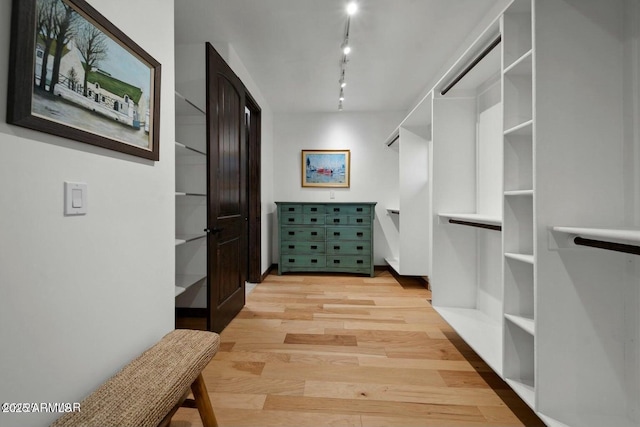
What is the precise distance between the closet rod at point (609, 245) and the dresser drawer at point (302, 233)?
3.35 metres

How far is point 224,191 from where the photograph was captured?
2.48 meters

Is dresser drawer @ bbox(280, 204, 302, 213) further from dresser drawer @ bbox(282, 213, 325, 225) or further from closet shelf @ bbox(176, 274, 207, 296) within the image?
closet shelf @ bbox(176, 274, 207, 296)

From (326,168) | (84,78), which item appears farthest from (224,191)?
(326,168)

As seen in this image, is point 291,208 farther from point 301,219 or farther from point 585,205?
point 585,205

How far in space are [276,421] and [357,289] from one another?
238cm

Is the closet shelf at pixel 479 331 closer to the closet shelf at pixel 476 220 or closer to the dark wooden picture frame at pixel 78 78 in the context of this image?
the closet shelf at pixel 476 220

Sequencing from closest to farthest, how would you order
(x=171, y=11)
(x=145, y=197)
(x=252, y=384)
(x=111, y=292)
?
(x=111, y=292)
(x=145, y=197)
(x=171, y=11)
(x=252, y=384)

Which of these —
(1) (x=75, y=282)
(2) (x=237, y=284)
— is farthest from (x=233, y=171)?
(1) (x=75, y=282)

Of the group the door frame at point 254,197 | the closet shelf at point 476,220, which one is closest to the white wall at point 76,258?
the closet shelf at point 476,220

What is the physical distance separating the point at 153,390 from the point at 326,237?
136 inches

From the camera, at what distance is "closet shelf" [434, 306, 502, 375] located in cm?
163

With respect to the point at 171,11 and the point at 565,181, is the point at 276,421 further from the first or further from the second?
the point at 171,11

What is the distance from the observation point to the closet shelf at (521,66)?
4.31ft

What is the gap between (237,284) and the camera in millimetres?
2824
